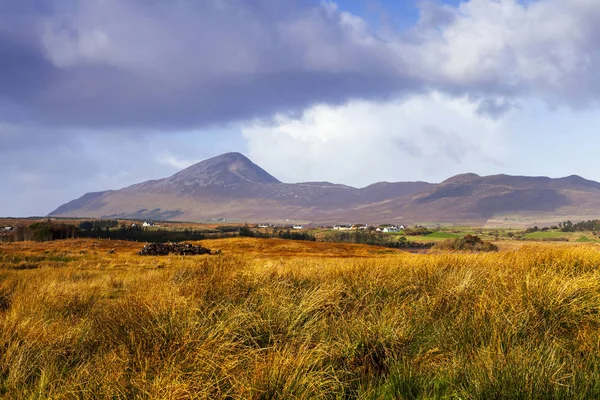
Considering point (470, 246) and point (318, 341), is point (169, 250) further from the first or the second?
point (318, 341)

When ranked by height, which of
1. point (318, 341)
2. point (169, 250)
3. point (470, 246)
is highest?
point (318, 341)

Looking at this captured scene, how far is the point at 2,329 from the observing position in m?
5.71

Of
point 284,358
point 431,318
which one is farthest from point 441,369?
point 431,318

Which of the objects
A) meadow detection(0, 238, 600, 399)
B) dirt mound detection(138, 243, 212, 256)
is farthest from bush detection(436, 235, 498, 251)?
dirt mound detection(138, 243, 212, 256)

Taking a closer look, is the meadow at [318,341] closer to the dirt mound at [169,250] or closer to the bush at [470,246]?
the bush at [470,246]

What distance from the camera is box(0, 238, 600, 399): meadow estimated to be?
3.73 meters

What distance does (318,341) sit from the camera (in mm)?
5203

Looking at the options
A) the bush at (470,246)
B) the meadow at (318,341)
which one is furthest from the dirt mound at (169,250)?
the meadow at (318,341)

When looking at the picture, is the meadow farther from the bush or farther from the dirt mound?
the dirt mound

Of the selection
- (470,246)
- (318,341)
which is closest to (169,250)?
(470,246)

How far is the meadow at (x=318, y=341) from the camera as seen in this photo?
3.73 metres

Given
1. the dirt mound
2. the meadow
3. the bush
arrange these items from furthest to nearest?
the dirt mound, the bush, the meadow

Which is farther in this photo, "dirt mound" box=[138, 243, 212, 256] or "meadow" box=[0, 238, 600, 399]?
"dirt mound" box=[138, 243, 212, 256]

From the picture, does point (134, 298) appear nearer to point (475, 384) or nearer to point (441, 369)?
point (441, 369)
